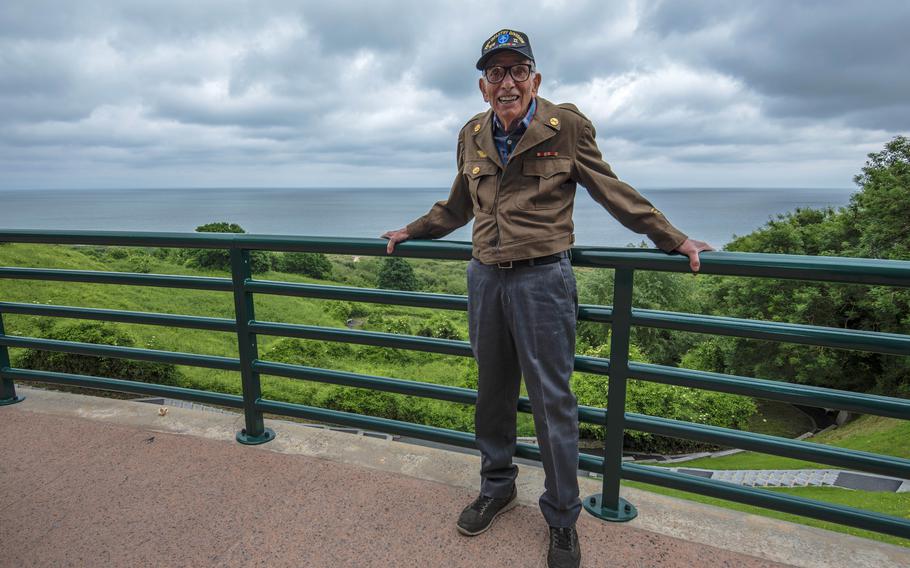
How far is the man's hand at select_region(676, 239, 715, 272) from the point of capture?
215 cm

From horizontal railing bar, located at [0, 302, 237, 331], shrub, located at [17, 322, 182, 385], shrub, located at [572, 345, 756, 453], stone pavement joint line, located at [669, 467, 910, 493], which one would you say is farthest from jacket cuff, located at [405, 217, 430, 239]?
shrub, located at [572, 345, 756, 453]

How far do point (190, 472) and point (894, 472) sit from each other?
10.1ft

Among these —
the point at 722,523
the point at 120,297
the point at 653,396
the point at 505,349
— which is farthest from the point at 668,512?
the point at 120,297

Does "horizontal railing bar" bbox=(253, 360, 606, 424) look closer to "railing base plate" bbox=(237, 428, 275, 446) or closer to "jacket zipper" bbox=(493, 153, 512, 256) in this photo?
"railing base plate" bbox=(237, 428, 275, 446)

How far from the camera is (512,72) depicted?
7.27ft

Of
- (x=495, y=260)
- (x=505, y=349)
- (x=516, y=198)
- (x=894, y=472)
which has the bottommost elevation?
(x=894, y=472)

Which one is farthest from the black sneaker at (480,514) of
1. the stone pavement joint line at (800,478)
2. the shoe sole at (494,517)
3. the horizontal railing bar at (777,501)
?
the stone pavement joint line at (800,478)

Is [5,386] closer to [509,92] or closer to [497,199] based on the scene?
[497,199]

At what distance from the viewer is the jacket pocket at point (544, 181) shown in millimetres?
2195

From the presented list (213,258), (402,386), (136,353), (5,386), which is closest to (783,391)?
(402,386)

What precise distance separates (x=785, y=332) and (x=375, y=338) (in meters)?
1.84

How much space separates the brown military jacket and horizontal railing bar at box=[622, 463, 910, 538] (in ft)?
3.32

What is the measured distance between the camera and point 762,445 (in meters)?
2.29

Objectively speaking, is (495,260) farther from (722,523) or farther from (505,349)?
(722,523)
